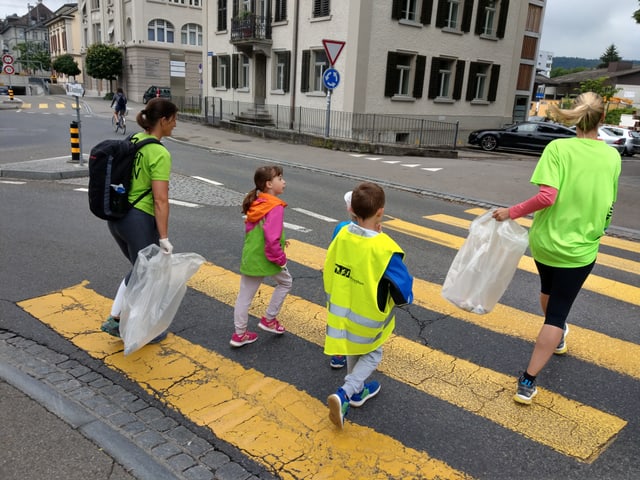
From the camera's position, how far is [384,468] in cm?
281

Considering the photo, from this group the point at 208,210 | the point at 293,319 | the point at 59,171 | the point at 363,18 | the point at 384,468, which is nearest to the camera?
the point at 384,468

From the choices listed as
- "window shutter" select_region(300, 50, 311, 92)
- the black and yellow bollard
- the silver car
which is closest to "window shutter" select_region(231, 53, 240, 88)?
"window shutter" select_region(300, 50, 311, 92)

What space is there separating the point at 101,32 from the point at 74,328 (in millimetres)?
60510

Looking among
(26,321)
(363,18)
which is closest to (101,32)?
(363,18)

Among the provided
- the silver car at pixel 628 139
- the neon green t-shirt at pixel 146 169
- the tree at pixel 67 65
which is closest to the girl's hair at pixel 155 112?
the neon green t-shirt at pixel 146 169

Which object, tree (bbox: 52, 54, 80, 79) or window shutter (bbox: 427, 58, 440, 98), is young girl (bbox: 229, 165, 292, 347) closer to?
window shutter (bbox: 427, 58, 440, 98)

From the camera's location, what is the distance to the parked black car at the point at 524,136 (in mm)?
23312

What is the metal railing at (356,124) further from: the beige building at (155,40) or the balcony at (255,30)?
the beige building at (155,40)

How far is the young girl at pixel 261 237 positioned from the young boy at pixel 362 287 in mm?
669

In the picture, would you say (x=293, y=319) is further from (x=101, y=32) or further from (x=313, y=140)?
(x=101, y=32)

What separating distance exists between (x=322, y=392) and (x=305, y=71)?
22.8 metres

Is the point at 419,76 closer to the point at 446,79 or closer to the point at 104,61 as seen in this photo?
the point at 446,79

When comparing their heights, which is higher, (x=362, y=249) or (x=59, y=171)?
(x=362, y=249)

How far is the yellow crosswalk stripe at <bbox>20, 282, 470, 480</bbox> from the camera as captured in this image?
2.83 m
